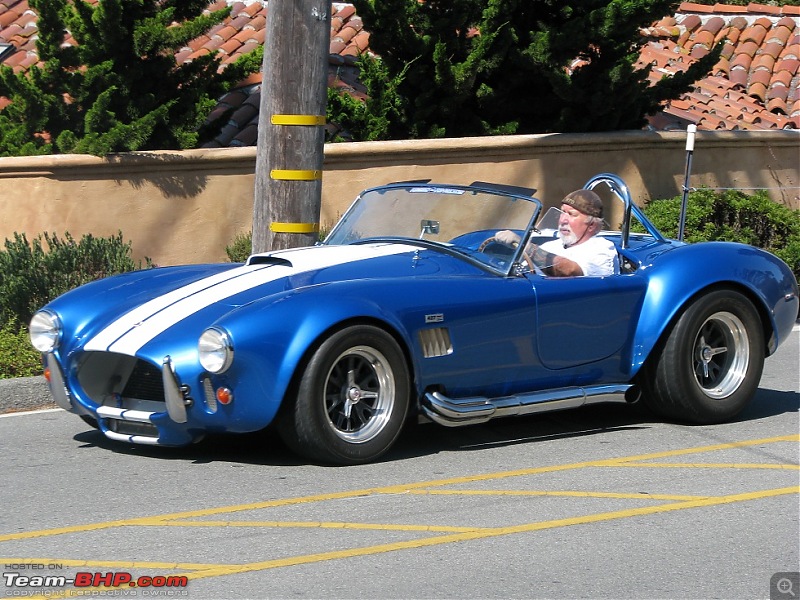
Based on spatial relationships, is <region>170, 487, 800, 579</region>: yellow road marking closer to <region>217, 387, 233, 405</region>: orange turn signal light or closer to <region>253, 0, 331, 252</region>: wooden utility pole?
<region>217, 387, 233, 405</region>: orange turn signal light

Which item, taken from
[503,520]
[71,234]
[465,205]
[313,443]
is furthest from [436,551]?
[71,234]

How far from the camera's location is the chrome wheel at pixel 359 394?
5.94 m

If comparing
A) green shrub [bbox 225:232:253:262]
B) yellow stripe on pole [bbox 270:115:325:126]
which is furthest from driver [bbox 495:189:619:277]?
green shrub [bbox 225:232:253:262]

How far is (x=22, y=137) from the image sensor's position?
471 inches

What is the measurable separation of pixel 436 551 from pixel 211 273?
2534 mm

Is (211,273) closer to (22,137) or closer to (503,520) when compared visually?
(503,520)

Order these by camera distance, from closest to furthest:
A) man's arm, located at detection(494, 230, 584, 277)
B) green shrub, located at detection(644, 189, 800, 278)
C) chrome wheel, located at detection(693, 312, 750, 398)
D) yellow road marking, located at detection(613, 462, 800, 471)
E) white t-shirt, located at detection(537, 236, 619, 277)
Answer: yellow road marking, located at detection(613, 462, 800, 471)
man's arm, located at detection(494, 230, 584, 277)
white t-shirt, located at detection(537, 236, 619, 277)
chrome wheel, located at detection(693, 312, 750, 398)
green shrub, located at detection(644, 189, 800, 278)

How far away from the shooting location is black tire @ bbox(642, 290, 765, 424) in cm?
701

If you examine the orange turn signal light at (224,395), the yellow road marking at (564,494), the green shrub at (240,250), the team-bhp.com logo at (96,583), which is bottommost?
the yellow road marking at (564,494)

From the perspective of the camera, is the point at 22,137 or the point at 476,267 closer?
the point at 476,267

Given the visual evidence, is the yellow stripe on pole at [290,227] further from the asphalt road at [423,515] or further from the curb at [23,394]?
the asphalt road at [423,515]

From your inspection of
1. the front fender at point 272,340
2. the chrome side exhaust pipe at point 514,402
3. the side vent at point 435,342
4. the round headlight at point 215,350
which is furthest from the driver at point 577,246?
the round headlight at point 215,350

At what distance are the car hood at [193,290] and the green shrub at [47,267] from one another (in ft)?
10.3

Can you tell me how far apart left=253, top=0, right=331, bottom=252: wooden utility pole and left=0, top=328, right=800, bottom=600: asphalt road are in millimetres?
2270
